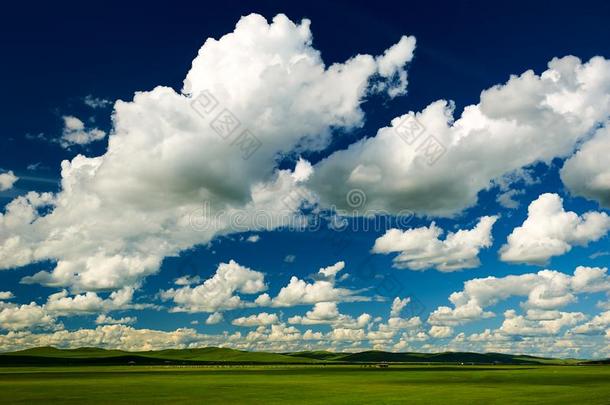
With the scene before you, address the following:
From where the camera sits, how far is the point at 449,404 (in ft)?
209

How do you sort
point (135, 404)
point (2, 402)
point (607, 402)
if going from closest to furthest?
point (607, 402) → point (135, 404) → point (2, 402)

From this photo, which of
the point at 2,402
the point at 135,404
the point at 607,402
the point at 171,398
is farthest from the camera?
the point at 171,398

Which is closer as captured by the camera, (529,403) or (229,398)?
(529,403)

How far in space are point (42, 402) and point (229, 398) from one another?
2486cm

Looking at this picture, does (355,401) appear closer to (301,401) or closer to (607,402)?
(301,401)

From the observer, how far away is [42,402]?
68312 mm

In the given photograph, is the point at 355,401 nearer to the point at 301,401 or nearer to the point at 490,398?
the point at 301,401

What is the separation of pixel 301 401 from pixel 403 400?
14.1m

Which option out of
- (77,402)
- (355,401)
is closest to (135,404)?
(77,402)

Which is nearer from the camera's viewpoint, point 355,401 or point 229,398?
point 355,401

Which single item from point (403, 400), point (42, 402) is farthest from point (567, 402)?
point (42, 402)

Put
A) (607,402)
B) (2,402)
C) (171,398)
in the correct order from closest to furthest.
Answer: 1. (607,402)
2. (2,402)
3. (171,398)

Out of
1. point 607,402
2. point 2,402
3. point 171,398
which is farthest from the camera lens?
point 171,398

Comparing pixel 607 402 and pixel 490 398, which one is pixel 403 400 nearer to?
pixel 490 398
